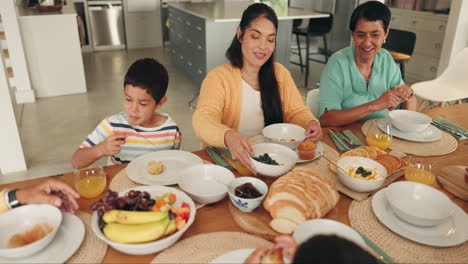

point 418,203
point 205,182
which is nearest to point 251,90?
point 205,182

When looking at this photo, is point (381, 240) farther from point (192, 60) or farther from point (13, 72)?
point (13, 72)

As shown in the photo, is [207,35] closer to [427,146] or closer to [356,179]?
[427,146]

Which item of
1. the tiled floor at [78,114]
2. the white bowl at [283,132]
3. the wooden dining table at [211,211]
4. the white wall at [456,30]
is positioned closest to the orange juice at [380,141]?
the wooden dining table at [211,211]

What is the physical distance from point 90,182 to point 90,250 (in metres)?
0.31

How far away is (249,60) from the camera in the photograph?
66.1 inches

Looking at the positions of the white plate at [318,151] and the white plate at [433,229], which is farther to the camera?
the white plate at [318,151]

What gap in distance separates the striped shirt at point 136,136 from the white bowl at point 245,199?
0.57 m

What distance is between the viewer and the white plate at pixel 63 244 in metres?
0.88

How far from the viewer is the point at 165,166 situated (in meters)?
1.34

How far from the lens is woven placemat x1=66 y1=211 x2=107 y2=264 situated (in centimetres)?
90

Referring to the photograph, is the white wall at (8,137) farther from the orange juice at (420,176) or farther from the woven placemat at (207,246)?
the orange juice at (420,176)

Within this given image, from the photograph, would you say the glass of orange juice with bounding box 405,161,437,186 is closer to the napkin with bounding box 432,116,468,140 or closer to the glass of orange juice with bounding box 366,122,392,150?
the glass of orange juice with bounding box 366,122,392,150

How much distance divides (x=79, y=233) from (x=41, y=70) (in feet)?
13.1

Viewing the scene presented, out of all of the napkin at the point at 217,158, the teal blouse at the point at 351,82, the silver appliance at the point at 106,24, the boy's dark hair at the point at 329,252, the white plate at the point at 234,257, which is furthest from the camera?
the silver appliance at the point at 106,24
